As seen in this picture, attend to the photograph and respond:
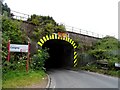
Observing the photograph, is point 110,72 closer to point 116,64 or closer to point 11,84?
point 116,64

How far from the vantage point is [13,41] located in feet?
Result: 74.1

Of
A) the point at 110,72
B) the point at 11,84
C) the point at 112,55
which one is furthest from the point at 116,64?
the point at 11,84

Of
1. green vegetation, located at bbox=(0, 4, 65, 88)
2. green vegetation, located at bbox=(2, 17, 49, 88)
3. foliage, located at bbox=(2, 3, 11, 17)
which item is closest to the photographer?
green vegetation, located at bbox=(2, 17, 49, 88)

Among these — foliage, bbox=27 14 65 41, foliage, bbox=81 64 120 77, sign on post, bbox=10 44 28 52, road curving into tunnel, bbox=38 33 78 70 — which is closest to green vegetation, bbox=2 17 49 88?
sign on post, bbox=10 44 28 52

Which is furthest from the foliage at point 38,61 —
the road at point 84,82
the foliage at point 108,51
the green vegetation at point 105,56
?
the foliage at point 108,51

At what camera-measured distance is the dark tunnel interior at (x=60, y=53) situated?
3386 cm

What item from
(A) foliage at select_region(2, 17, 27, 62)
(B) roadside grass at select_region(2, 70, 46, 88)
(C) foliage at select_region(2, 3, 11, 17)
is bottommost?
(B) roadside grass at select_region(2, 70, 46, 88)

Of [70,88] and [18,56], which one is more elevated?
[18,56]

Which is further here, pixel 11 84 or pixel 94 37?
pixel 94 37

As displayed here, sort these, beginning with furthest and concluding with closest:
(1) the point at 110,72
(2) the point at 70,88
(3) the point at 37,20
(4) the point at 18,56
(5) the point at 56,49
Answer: (5) the point at 56,49
(3) the point at 37,20
(1) the point at 110,72
(4) the point at 18,56
(2) the point at 70,88

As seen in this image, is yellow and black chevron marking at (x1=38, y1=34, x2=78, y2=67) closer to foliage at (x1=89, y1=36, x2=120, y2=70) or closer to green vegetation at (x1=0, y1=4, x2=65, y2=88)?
green vegetation at (x1=0, y1=4, x2=65, y2=88)

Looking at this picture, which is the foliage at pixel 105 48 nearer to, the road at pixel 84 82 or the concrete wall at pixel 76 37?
the concrete wall at pixel 76 37

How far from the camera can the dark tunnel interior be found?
33862 millimetres

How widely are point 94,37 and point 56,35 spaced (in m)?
9.94
